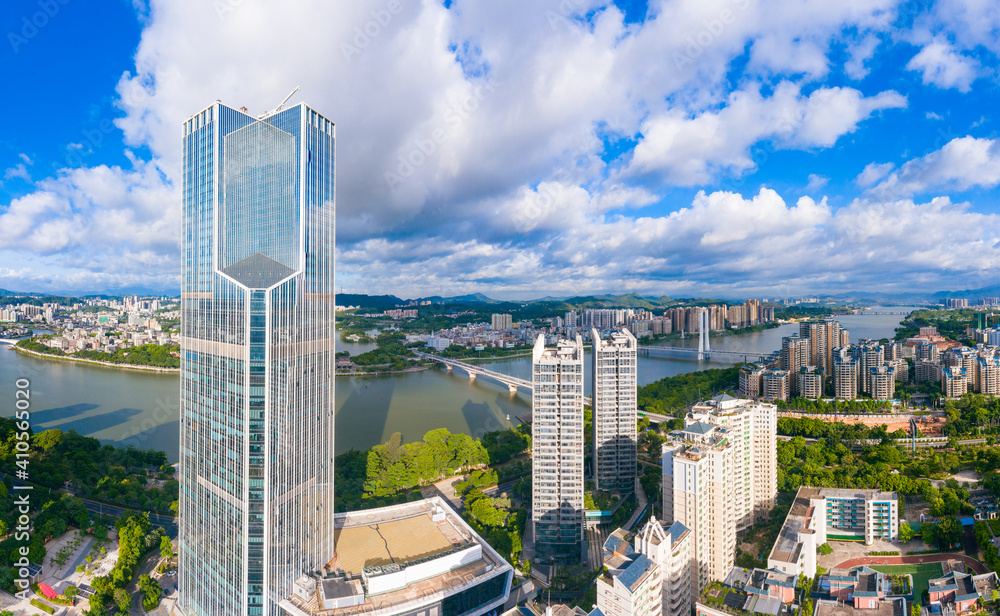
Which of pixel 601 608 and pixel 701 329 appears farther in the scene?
pixel 701 329

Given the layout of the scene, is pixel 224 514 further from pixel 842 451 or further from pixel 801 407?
pixel 801 407

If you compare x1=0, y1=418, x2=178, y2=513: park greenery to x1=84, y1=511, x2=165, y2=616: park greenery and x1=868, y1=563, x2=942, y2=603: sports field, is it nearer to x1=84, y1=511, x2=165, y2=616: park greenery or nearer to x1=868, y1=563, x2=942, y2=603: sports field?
x1=84, y1=511, x2=165, y2=616: park greenery

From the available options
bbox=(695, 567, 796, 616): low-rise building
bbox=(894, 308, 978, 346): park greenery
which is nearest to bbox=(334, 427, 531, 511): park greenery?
bbox=(695, 567, 796, 616): low-rise building

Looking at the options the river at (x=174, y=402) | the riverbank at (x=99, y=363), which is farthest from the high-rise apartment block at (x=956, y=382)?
the riverbank at (x=99, y=363)

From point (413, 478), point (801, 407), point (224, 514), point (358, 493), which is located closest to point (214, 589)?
point (224, 514)

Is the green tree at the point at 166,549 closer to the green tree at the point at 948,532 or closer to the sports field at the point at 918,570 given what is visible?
the sports field at the point at 918,570

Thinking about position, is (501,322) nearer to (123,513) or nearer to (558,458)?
(558,458)

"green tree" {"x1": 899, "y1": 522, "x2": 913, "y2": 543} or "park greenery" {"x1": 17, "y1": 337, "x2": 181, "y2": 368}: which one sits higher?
"park greenery" {"x1": 17, "y1": 337, "x2": 181, "y2": 368}
